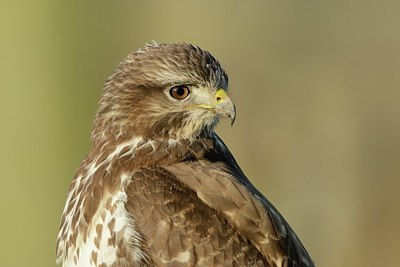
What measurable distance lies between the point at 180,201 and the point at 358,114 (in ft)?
19.6

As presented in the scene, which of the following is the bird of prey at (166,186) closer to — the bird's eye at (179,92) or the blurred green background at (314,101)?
the bird's eye at (179,92)

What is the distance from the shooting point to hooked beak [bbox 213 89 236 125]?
27.0 ft

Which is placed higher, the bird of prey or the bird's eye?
the bird's eye

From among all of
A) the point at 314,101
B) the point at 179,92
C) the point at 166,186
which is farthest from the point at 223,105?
the point at 314,101

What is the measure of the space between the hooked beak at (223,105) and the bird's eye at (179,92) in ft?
0.58

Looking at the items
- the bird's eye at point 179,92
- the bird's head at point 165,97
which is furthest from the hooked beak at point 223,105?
the bird's eye at point 179,92

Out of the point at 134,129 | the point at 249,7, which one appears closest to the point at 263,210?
the point at 134,129

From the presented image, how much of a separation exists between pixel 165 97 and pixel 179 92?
3.4 inches

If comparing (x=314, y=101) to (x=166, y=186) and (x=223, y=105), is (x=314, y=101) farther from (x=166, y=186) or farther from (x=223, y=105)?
(x=166, y=186)

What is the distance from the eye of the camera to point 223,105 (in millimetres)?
8289

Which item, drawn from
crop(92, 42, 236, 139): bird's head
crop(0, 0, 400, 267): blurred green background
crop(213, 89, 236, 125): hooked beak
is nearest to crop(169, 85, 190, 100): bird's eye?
crop(92, 42, 236, 139): bird's head

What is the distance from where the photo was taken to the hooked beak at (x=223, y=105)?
8242 millimetres

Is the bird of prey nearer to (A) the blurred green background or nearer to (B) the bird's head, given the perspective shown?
(B) the bird's head

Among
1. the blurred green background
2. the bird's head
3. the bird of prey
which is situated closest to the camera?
the bird of prey
